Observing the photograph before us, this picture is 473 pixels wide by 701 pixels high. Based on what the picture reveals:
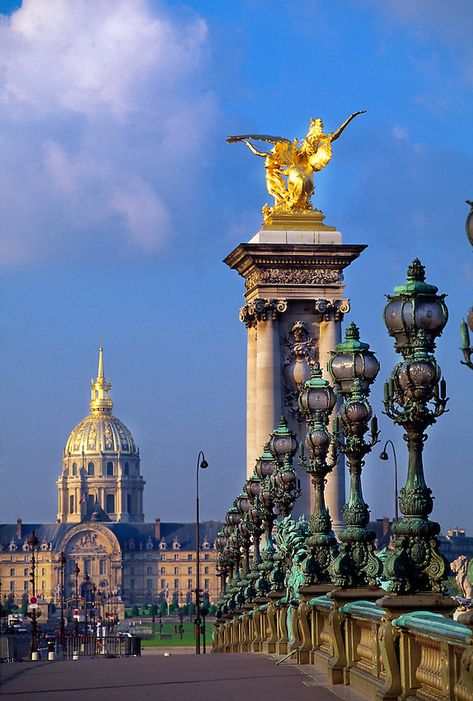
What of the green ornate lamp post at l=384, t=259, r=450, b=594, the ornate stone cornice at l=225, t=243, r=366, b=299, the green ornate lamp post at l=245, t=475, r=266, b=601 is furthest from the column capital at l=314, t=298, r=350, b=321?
the green ornate lamp post at l=384, t=259, r=450, b=594

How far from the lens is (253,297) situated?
76562 millimetres

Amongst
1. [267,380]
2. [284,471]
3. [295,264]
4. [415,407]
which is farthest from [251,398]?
[415,407]

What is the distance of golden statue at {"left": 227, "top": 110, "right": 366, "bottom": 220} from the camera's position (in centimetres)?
7850

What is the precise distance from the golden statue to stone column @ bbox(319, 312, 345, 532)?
5.10 meters

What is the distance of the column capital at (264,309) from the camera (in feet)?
248

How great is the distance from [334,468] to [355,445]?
46.5 m

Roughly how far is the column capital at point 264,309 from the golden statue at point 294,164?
12.7 ft

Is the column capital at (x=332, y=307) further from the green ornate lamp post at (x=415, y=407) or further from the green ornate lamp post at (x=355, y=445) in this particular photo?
the green ornate lamp post at (x=415, y=407)

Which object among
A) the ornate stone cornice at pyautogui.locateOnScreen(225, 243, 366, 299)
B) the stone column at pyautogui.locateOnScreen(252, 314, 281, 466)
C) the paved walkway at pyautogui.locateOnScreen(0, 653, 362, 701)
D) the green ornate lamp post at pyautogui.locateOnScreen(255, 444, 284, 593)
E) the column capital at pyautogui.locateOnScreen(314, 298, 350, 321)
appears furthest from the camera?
the stone column at pyautogui.locateOnScreen(252, 314, 281, 466)

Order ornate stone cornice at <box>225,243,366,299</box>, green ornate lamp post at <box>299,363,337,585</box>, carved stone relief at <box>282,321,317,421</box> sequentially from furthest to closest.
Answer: carved stone relief at <box>282,321,317,421</box> → ornate stone cornice at <box>225,243,366,299</box> → green ornate lamp post at <box>299,363,337,585</box>

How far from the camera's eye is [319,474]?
3312 centimetres

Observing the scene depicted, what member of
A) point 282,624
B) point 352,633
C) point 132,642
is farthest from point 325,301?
point 352,633

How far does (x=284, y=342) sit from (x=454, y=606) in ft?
183

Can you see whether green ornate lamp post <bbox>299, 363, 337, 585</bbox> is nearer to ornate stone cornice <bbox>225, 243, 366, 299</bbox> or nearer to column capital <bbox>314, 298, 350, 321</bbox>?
ornate stone cornice <bbox>225, 243, 366, 299</bbox>
